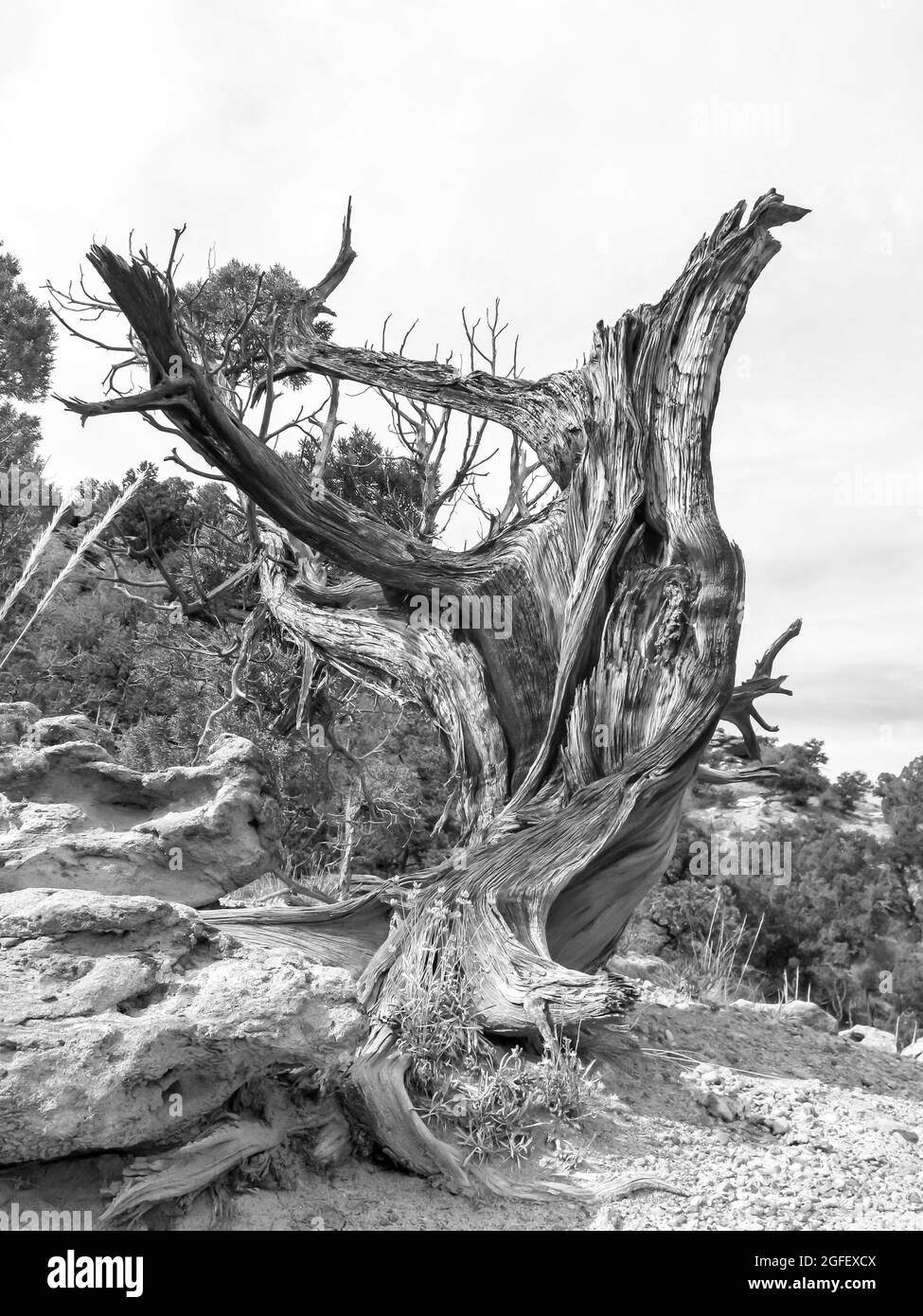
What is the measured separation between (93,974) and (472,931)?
170cm

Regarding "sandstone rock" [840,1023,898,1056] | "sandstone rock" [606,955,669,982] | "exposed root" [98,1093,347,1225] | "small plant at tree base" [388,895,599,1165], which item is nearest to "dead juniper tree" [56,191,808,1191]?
"small plant at tree base" [388,895,599,1165]

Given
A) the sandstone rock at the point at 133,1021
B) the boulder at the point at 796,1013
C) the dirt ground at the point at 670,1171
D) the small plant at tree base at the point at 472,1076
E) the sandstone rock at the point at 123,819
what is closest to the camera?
Result: the sandstone rock at the point at 133,1021

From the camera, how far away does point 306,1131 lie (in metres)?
3.46

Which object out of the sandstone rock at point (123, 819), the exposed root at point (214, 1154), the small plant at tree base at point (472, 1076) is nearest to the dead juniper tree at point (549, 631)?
the small plant at tree base at point (472, 1076)

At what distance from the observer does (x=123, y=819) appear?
5.29 m

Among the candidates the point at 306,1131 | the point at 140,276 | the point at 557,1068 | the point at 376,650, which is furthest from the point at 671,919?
the point at 140,276

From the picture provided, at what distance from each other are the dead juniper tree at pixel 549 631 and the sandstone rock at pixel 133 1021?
0.78m

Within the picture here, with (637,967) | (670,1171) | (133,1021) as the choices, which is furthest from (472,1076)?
(637,967)

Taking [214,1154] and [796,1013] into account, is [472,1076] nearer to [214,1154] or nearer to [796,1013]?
[214,1154]

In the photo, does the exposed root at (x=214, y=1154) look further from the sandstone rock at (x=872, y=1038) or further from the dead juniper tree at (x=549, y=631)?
the sandstone rock at (x=872, y=1038)

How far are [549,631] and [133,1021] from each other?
12.1 feet

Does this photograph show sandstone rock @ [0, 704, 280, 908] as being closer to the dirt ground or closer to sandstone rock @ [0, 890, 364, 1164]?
sandstone rock @ [0, 890, 364, 1164]

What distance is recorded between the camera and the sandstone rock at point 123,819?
4379mm

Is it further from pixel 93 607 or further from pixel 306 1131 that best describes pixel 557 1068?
pixel 93 607
